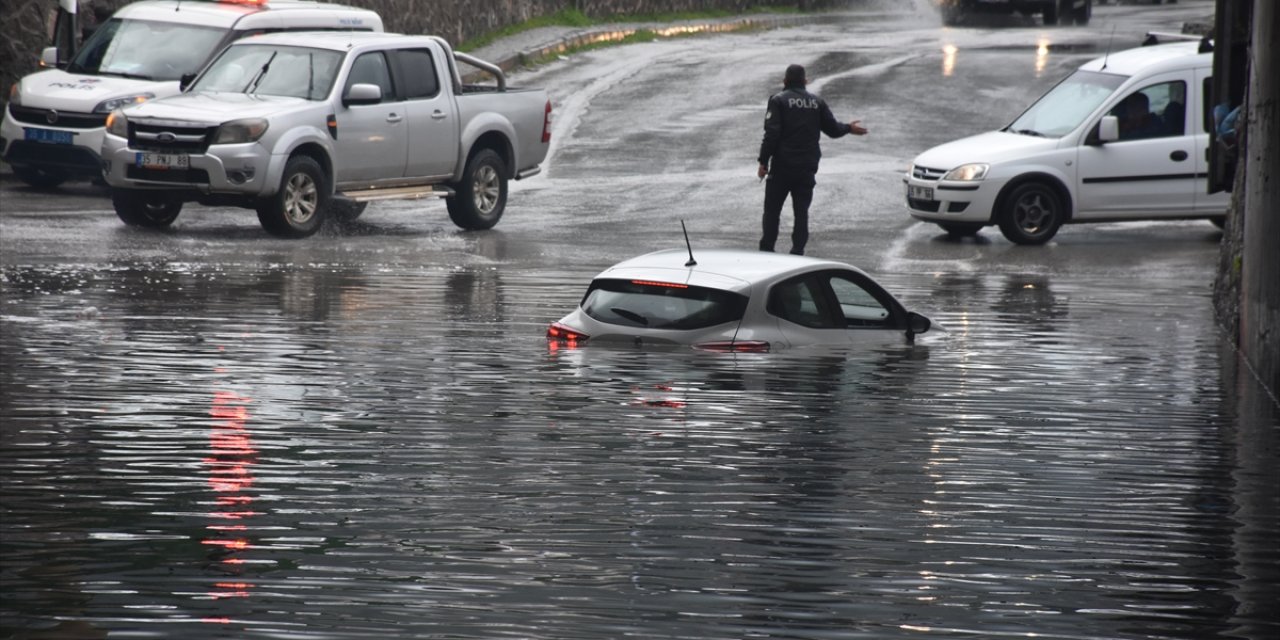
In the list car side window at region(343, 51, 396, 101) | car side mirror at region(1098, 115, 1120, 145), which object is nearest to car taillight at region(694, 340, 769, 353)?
car side window at region(343, 51, 396, 101)

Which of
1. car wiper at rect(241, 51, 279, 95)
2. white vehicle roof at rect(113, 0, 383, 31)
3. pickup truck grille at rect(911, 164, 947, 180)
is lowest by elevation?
pickup truck grille at rect(911, 164, 947, 180)

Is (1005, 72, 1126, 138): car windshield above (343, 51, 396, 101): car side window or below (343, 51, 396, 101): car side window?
below

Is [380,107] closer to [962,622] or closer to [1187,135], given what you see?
[1187,135]

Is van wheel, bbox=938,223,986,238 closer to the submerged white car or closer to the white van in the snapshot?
the white van

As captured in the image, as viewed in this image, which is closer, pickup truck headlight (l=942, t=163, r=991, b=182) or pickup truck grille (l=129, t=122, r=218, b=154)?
pickup truck grille (l=129, t=122, r=218, b=154)

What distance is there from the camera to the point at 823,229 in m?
22.0

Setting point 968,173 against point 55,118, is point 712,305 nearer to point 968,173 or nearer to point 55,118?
point 968,173

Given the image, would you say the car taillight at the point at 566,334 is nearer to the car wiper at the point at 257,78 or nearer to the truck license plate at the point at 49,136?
the car wiper at the point at 257,78

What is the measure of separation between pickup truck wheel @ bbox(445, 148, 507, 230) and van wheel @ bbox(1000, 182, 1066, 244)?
202 inches

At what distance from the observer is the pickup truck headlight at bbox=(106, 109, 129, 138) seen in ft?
66.2

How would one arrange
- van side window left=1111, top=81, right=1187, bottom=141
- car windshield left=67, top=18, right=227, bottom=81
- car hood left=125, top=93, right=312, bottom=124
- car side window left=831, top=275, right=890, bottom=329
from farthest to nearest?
car windshield left=67, top=18, right=227, bottom=81, van side window left=1111, top=81, right=1187, bottom=141, car hood left=125, top=93, right=312, bottom=124, car side window left=831, top=275, right=890, bottom=329

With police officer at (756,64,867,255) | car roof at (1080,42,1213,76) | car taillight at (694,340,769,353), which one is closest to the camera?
car taillight at (694,340,769,353)

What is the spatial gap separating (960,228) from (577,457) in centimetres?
1287

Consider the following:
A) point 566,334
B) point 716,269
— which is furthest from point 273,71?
point 716,269
